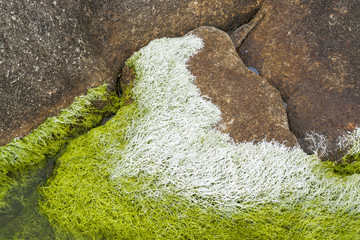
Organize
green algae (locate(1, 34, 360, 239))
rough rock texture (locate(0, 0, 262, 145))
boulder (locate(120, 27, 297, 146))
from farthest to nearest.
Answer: boulder (locate(120, 27, 297, 146)), rough rock texture (locate(0, 0, 262, 145)), green algae (locate(1, 34, 360, 239))

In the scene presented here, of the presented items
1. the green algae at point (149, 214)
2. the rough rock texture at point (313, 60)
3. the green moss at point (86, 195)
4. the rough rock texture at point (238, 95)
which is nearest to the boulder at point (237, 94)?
the rough rock texture at point (238, 95)

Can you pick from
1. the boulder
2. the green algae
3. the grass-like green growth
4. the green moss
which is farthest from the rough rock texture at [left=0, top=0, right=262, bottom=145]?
the green algae

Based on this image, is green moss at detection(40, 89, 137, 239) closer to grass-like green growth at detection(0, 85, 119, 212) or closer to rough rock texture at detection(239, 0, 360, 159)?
grass-like green growth at detection(0, 85, 119, 212)

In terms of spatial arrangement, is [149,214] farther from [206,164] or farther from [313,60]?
[313,60]

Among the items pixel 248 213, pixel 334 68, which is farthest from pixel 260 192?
pixel 334 68

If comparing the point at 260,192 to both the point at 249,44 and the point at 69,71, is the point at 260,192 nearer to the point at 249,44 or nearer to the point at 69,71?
the point at 249,44

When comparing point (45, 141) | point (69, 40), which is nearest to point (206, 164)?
point (45, 141)
